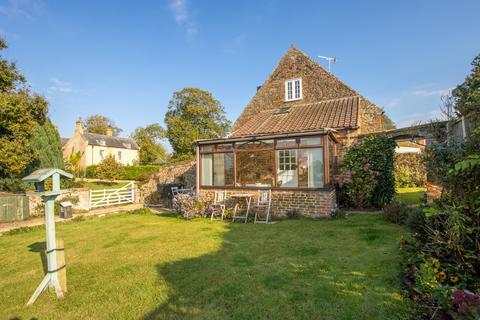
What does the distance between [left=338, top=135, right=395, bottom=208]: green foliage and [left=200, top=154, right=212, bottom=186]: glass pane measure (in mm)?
5291

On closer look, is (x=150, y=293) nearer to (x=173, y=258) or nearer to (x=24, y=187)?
(x=173, y=258)

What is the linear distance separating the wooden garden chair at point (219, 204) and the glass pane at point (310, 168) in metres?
3.01

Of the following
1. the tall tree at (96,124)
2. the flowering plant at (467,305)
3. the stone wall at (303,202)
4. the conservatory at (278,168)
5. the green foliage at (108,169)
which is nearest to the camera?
the flowering plant at (467,305)

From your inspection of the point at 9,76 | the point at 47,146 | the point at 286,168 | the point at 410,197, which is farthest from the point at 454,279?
the point at 47,146

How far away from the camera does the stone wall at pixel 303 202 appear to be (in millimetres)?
8773

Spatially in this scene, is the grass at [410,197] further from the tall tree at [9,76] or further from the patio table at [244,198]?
the tall tree at [9,76]

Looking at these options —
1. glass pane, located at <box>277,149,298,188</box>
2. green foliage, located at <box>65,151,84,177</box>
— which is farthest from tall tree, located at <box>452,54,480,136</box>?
green foliage, located at <box>65,151,84,177</box>

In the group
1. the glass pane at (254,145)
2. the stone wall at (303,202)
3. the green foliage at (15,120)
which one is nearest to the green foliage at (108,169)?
the green foliage at (15,120)

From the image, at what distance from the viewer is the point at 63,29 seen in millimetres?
9102

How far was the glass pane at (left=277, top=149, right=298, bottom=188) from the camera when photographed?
387 inches

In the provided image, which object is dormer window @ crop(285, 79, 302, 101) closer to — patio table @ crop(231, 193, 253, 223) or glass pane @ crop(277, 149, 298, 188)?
glass pane @ crop(277, 149, 298, 188)

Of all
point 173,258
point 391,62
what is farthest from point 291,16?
point 173,258

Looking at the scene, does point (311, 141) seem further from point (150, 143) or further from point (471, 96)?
point (150, 143)

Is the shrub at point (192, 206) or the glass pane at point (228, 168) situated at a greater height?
the glass pane at point (228, 168)
